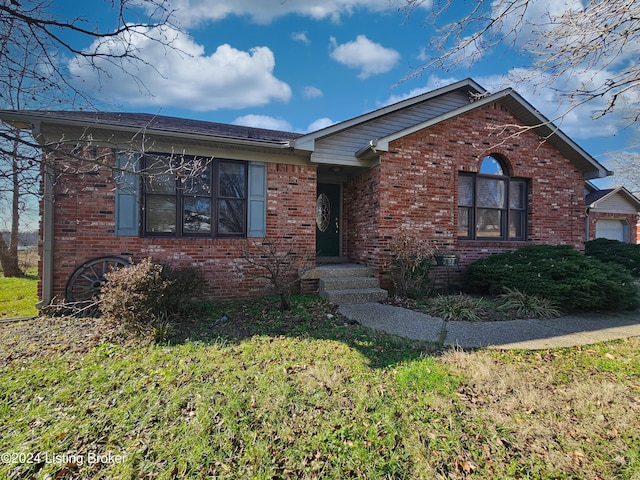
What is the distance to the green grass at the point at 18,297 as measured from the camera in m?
5.51

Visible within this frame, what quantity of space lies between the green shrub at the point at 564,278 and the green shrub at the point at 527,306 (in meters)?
0.14

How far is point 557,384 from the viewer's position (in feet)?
9.98

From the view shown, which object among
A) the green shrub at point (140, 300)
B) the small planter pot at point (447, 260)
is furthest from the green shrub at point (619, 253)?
the green shrub at point (140, 300)

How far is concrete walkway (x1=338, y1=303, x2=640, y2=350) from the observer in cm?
419

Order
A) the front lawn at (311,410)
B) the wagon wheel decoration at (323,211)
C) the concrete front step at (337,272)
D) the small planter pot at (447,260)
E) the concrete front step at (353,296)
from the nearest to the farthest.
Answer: the front lawn at (311,410)
the concrete front step at (353,296)
the concrete front step at (337,272)
the small planter pot at (447,260)
the wagon wheel decoration at (323,211)

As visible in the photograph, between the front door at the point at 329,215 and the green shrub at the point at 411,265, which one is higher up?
the front door at the point at 329,215

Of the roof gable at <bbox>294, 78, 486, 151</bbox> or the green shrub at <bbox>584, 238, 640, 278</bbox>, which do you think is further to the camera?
the green shrub at <bbox>584, 238, 640, 278</bbox>

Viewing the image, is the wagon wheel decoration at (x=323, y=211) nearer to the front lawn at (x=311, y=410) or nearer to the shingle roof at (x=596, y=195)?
the front lawn at (x=311, y=410)

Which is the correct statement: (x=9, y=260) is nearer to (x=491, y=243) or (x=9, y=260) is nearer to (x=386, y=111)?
(x=386, y=111)

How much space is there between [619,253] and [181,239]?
13870mm

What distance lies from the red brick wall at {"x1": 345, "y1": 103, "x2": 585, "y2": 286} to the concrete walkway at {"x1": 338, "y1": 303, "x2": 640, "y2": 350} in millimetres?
1936

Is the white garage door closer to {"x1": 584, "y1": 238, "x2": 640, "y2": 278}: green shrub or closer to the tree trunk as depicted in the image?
{"x1": 584, "y1": 238, "x2": 640, "y2": 278}: green shrub

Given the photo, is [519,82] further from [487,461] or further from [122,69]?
[122,69]

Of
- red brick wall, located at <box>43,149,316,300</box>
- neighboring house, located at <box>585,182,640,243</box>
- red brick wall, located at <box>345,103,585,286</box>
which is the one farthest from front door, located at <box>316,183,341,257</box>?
neighboring house, located at <box>585,182,640,243</box>
